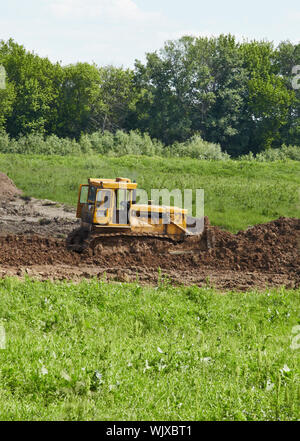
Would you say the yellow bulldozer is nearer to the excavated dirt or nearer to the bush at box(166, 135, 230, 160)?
the excavated dirt

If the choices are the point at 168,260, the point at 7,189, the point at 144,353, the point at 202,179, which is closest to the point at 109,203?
the point at 168,260

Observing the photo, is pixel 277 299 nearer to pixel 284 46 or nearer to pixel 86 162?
pixel 86 162

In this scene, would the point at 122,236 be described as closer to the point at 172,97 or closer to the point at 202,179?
the point at 202,179

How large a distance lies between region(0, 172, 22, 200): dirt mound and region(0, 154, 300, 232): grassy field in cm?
58

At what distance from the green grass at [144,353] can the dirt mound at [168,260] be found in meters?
1.51

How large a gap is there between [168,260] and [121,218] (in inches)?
65.2

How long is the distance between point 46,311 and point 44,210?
14.3 metres

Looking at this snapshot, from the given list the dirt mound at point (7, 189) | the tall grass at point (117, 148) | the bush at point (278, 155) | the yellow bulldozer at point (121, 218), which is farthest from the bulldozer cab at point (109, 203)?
the bush at point (278, 155)

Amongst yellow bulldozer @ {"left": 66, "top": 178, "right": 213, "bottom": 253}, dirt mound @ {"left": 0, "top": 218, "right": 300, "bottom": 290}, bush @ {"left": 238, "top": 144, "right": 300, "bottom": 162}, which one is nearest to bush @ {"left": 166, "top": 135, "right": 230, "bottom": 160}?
bush @ {"left": 238, "top": 144, "right": 300, "bottom": 162}

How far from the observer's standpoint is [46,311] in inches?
373

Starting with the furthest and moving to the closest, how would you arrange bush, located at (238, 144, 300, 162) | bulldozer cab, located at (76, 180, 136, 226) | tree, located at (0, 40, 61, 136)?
tree, located at (0, 40, 61, 136), bush, located at (238, 144, 300, 162), bulldozer cab, located at (76, 180, 136, 226)

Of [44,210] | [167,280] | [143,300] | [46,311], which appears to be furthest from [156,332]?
[44,210]

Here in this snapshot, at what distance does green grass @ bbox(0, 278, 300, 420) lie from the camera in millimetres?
6016

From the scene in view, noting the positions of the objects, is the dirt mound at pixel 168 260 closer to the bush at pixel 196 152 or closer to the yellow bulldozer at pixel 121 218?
the yellow bulldozer at pixel 121 218
